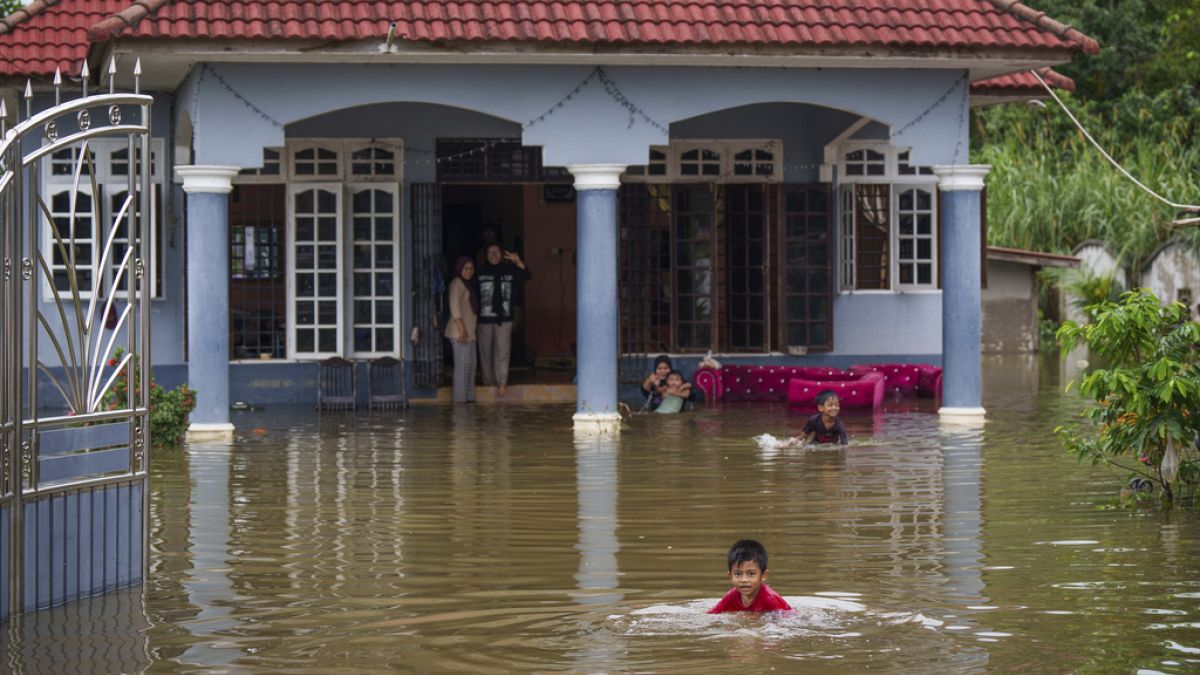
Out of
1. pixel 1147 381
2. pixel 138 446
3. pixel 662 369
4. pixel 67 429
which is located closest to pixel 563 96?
pixel 662 369

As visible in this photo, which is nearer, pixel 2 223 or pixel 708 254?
pixel 2 223

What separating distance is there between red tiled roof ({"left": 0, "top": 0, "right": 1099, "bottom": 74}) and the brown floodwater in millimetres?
3590

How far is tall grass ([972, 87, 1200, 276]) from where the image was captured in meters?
33.7

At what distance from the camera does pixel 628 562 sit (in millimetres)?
10234

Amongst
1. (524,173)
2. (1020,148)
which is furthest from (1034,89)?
(1020,148)

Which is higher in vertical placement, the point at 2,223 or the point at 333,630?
the point at 2,223

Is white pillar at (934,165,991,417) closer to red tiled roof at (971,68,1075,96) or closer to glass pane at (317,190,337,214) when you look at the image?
red tiled roof at (971,68,1075,96)

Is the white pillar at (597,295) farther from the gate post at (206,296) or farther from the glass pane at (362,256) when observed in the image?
the glass pane at (362,256)

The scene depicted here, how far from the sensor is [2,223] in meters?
8.64

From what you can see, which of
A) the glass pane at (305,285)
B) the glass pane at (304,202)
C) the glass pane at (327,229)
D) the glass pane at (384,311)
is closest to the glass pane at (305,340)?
the glass pane at (305,285)

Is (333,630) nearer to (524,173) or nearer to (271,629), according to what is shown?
(271,629)

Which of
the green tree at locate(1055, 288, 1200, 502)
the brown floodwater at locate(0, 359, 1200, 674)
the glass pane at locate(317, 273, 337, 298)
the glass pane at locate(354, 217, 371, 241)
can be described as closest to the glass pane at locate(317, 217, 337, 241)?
the glass pane at locate(354, 217, 371, 241)

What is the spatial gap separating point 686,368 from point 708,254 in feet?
4.30

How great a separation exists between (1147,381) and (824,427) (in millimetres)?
4076
